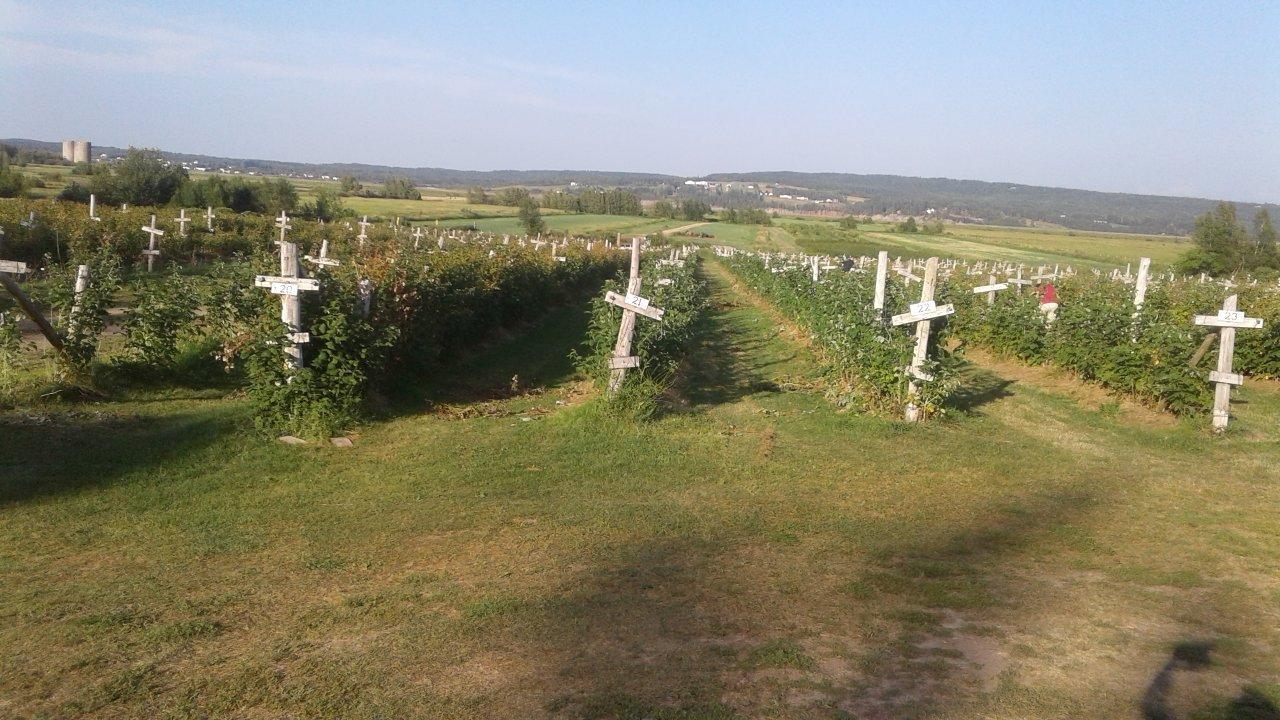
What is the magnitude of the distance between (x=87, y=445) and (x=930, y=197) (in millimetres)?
189705

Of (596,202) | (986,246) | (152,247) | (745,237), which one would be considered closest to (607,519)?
(152,247)

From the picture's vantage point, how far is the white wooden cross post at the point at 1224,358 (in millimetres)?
12234

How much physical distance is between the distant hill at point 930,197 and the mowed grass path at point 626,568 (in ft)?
420

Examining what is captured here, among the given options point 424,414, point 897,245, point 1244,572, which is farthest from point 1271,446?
point 897,245

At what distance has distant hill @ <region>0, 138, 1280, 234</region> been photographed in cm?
14138

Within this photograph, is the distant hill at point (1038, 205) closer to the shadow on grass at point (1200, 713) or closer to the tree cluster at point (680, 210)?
the tree cluster at point (680, 210)

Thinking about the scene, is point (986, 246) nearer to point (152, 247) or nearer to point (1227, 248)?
point (1227, 248)

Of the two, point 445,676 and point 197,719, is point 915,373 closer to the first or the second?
point 445,676

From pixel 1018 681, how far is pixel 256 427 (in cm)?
805

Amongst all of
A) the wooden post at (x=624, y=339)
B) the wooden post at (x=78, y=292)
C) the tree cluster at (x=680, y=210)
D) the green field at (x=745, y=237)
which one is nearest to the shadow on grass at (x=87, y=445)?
the wooden post at (x=78, y=292)

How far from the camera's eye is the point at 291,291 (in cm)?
1033

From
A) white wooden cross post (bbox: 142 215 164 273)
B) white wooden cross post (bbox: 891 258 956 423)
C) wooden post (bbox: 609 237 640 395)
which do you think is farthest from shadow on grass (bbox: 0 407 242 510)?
white wooden cross post (bbox: 142 215 164 273)

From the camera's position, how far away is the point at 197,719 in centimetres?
402

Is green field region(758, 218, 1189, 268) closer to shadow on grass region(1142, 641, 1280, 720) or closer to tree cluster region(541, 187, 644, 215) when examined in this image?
tree cluster region(541, 187, 644, 215)
